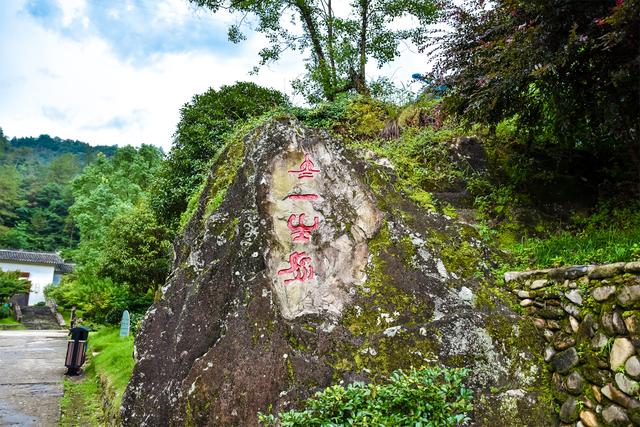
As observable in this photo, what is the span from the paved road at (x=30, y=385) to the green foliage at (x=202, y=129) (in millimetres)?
4513

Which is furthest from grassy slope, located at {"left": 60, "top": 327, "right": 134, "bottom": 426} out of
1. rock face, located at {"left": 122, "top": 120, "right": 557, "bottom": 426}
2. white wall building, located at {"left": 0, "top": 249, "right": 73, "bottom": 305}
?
white wall building, located at {"left": 0, "top": 249, "right": 73, "bottom": 305}

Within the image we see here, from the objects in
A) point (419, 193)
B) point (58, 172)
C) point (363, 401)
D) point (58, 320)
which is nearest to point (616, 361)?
point (363, 401)

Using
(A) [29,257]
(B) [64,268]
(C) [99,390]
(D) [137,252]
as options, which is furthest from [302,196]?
(B) [64,268]

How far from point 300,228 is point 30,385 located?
7785mm

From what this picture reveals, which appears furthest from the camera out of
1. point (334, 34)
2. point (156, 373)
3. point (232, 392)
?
point (334, 34)

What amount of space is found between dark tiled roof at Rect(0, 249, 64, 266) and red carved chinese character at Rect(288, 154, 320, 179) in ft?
133

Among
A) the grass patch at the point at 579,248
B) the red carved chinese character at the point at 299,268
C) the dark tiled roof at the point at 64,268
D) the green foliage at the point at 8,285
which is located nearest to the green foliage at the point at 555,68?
the grass patch at the point at 579,248

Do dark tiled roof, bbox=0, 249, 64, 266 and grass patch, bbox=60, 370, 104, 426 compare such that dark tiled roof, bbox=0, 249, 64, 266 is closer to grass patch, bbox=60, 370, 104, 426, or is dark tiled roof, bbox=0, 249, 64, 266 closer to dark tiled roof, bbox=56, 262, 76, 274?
dark tiled roof, bbox=56, 262, 76, 274

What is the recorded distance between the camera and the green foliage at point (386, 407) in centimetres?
264

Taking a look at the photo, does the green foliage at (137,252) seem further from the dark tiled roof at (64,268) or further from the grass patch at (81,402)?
the dark tiled roof at (64,268)

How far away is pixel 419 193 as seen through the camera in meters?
5.70

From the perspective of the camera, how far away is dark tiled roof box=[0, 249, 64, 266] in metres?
36.7

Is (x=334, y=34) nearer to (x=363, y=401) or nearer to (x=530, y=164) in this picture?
(x=530, y=164)

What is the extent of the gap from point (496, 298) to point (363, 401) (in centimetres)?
223
